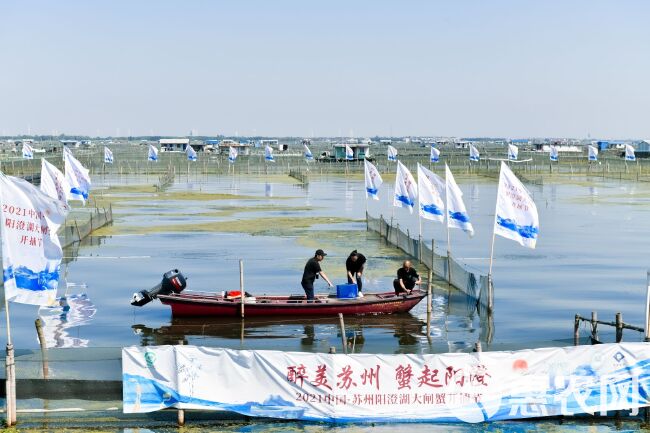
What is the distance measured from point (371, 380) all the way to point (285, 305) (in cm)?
1147

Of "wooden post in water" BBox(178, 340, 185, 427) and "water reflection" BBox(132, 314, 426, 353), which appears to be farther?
"water reflection" BBox(132, 314, 426, 353)

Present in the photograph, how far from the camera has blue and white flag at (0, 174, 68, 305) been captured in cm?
1725

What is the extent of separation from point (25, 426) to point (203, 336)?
938 cm

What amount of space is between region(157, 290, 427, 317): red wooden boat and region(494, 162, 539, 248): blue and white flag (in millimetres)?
4126

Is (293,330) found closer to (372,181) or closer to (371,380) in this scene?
(371,380)

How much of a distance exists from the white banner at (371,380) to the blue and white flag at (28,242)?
9.04 feet

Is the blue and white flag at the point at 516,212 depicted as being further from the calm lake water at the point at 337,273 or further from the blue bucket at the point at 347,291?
the blue bucket at the point at 347,291

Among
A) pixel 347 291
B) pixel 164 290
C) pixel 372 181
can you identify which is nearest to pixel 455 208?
pixel 347 291

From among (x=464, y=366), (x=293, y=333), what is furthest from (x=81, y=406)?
(x=293, y=333)

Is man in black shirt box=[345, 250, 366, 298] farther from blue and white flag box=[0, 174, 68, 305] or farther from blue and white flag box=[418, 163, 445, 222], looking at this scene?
blue and white flag box=[0, 174, 68, 305]

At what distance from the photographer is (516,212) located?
84.0ft

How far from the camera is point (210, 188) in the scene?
9712 centimetres

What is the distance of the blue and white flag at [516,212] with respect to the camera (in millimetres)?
25438

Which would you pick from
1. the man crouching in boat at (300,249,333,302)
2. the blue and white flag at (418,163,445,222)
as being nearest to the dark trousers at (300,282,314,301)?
the man crouching in boat at (300,249,333,302)
